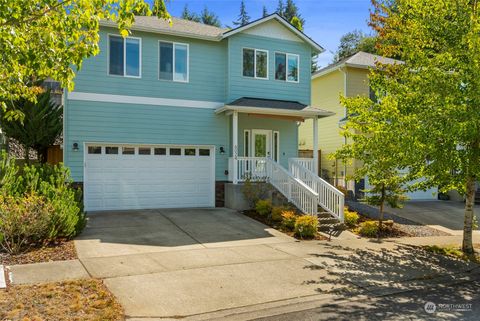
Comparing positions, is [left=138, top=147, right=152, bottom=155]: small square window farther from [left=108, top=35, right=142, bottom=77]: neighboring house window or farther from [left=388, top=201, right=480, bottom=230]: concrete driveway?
[left=388, top=201, right=480, bottom=230]: concrete driveway

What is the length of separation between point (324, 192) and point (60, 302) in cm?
894

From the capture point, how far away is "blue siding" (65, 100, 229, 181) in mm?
12773

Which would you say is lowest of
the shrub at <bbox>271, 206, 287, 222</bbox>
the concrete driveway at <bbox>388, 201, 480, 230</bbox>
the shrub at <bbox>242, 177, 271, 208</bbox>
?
the concrete driveway at <bbox>388, 201, 480, 230</bbox>

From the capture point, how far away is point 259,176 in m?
14.1

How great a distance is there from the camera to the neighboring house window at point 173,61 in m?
14.0

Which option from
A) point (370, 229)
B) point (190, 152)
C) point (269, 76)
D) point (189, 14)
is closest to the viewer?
point (370, 229)

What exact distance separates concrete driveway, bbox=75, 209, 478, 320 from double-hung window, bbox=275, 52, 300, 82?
721cm

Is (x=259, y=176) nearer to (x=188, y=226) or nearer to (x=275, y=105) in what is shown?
(x=275, y=105)

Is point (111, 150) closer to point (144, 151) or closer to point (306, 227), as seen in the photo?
point (144, 151)

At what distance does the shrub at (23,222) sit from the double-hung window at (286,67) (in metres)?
10.5

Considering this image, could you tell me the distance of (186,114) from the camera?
14273 millimetres

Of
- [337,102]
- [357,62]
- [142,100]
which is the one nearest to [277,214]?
[142,100]

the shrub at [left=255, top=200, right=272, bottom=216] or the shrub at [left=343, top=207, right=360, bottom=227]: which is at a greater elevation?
the shrub at [left=255, top=200, right=272, bottom=216]

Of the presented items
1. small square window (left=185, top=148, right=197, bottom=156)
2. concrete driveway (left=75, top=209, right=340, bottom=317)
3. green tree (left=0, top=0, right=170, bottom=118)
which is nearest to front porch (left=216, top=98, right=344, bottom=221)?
small square window (left=185, top=148, right=197, bottom=156)
